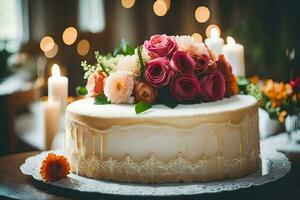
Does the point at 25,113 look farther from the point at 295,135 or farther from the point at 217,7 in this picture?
the point at 295,135

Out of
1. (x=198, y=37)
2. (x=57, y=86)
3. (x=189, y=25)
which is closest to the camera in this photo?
(x=57, y=86)

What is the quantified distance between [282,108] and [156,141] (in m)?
1.00

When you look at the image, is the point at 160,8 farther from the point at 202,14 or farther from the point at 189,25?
the point at 202,14

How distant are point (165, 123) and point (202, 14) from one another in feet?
14.0

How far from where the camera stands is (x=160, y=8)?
21.3ft

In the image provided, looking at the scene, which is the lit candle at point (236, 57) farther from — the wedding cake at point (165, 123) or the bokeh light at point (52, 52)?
the bokeh light at point (52, 52)

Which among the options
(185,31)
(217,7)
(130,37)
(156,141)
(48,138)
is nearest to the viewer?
(156,141)

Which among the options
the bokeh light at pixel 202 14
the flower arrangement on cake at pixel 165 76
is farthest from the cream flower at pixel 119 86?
the bokeh light at pixel 202 14

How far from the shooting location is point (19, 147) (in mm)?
4543

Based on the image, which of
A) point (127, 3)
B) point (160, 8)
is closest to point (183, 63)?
point (160, 8)

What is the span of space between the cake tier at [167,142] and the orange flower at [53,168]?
0.27 ft

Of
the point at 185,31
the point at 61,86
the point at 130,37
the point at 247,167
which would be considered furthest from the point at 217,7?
the point at 247,167

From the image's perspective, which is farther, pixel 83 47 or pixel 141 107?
pixel 83 47

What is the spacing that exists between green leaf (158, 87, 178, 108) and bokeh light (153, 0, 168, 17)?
173 inches
